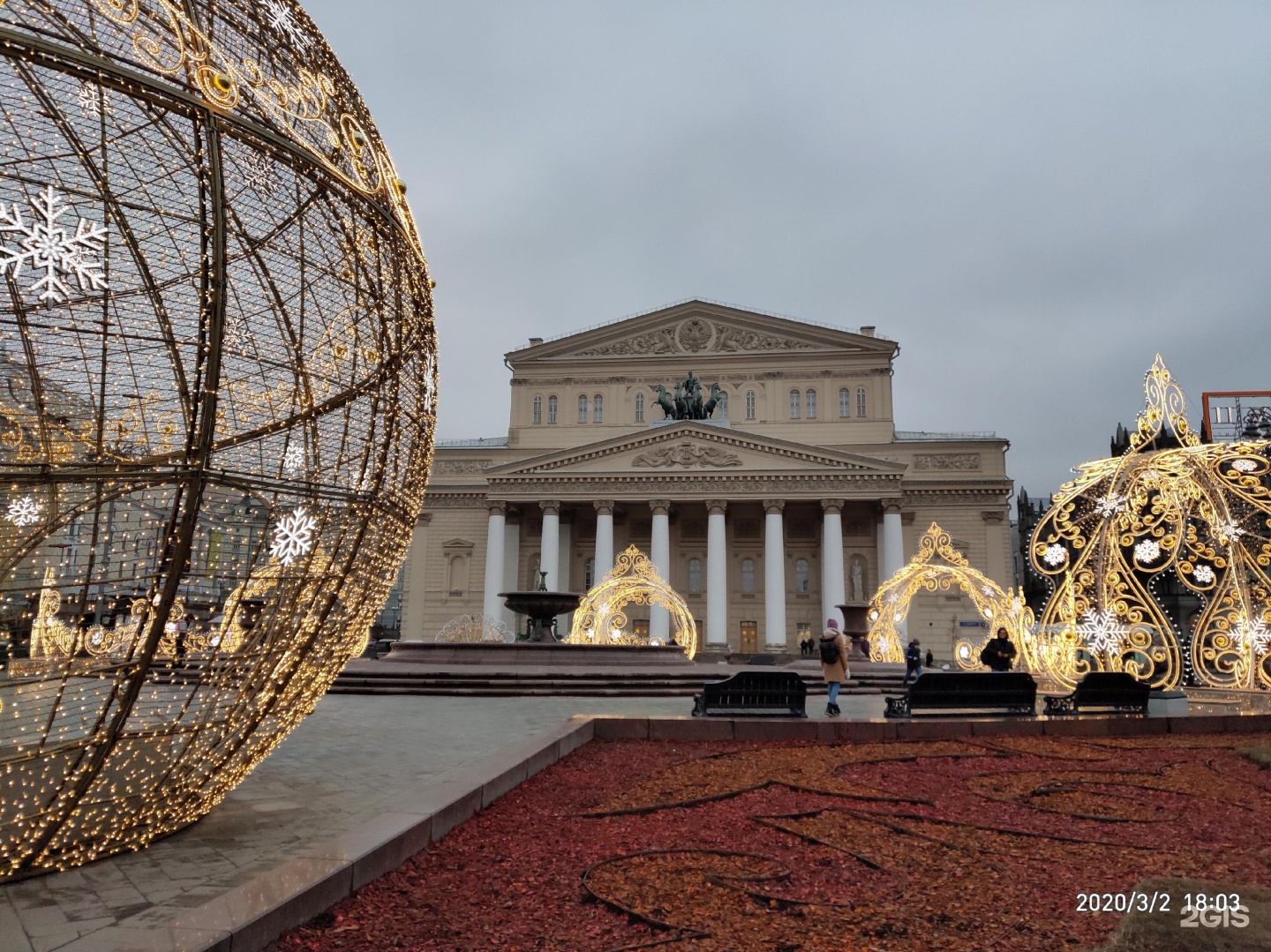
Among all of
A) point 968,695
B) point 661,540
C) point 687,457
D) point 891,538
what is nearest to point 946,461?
point 891,538

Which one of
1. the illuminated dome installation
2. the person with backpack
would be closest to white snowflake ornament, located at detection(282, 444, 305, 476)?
the illuminated dome installation

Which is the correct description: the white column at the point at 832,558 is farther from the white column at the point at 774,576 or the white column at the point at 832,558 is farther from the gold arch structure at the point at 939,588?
the gold arch structure at the point at 939,588

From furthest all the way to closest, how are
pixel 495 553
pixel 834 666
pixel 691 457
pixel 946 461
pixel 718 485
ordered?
1. pixel 946 461
2. pixel 495 553
3. pixel 691 457
4. pixel 718 485
5. pixel 834 666

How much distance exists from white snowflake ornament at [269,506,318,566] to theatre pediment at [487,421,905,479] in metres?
39.1

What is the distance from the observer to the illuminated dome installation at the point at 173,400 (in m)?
3.61

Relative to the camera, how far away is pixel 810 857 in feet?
17.0

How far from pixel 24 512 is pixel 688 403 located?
43.2 metres

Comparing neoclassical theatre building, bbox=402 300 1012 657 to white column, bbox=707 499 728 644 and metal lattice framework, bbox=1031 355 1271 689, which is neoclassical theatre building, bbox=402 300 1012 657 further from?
metal lattice framework, bbox=1031 355 1271 689

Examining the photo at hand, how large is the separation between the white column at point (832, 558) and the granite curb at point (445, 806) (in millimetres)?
30480

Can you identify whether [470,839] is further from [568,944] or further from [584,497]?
[584,497]

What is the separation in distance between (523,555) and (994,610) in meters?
33.8

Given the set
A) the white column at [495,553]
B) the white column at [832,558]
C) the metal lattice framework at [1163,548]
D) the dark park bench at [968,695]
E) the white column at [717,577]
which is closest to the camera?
the dark park bench at [968,695]

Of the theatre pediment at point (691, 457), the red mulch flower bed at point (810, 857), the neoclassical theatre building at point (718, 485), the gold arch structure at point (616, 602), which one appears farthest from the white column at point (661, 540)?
the red mulch flower bed at point (810, 857)

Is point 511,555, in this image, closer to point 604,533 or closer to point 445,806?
point 604,533
